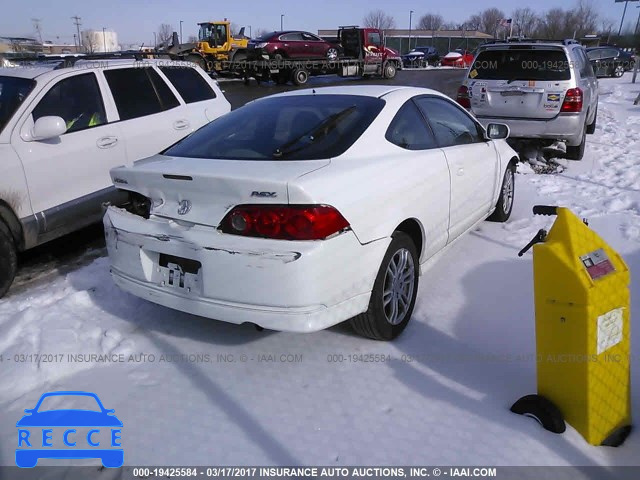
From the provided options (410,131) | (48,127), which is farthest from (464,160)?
(48,127)

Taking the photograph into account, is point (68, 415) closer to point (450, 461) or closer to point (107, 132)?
point (450, 461)

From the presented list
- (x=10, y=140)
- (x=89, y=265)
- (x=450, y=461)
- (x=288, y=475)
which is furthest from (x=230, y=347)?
(x=10, y=140)

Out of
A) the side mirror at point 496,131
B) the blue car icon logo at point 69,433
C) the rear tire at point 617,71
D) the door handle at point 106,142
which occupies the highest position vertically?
the side mirror at point 496,131

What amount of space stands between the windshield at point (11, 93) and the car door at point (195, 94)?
5.26 ft

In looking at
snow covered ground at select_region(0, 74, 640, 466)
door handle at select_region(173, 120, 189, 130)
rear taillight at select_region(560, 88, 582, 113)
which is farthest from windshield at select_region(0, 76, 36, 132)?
rear taillight at select_region(560, 88, 582, 113)

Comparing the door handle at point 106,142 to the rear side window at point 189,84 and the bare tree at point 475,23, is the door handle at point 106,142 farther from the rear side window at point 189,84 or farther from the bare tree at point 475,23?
the bare tree at point 475,23

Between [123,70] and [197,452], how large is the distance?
13.8 feet

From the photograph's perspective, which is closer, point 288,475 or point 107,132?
point 288,475

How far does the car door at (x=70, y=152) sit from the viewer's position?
4355 mm

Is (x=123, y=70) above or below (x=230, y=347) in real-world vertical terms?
above

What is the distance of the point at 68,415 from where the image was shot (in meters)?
2.83

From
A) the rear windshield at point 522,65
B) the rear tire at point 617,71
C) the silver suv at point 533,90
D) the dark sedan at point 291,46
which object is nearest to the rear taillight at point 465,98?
the silver suv at point 533,90

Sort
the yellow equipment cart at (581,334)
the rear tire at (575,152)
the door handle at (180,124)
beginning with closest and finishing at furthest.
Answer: the yellow equipment cart at (581,334), the door handle at (180,124), the rear tire at (575,152)

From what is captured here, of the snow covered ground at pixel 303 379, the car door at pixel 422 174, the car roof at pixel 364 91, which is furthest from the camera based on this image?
the car roof at pixel 364 91
